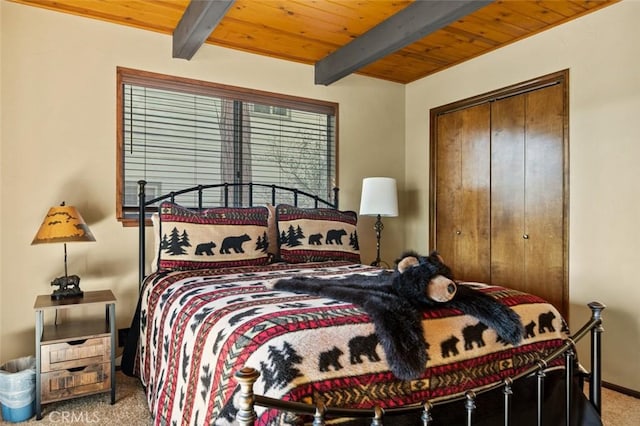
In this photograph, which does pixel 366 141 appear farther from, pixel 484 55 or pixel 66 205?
pixel 66 205

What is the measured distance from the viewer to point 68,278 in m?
2.41

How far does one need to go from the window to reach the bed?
629 mm

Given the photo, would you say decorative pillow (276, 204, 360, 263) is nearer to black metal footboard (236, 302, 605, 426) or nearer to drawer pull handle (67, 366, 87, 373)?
drawer pull handle (67, 366, 87, 373)

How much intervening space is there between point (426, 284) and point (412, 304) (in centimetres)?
8

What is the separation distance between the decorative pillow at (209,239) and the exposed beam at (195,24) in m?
1.04

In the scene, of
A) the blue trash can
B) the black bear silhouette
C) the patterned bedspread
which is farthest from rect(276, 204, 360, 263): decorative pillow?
the blue trash can

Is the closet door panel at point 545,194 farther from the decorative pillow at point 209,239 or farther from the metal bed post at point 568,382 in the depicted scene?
the decorative pillow at point 209,239

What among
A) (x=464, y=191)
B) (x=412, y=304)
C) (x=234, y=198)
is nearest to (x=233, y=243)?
(x=234, y=198)

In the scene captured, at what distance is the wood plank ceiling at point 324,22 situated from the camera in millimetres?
2596

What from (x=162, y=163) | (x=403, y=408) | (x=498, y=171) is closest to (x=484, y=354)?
(x=403, y=408)

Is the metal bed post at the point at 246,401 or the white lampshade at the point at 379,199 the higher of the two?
the white lampshade at the point at 379,199

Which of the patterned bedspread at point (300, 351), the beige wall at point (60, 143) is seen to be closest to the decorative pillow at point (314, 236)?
the patterned bedspread at point (300, 351)

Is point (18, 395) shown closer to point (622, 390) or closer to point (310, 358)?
point (310, 358)

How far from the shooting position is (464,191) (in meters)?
3.55
